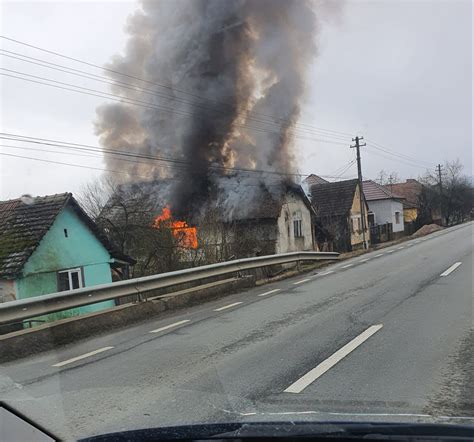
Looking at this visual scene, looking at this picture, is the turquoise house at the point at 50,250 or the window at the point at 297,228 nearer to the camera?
the turquoise house at the point at 50,250

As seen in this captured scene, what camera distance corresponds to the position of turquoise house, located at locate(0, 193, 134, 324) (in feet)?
43.4

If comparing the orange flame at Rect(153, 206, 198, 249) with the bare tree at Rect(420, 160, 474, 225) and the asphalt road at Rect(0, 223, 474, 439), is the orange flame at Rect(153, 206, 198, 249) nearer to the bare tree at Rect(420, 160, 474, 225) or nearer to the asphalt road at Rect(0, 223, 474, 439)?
the asphalt road at Rect(0, 223, 474, 439)

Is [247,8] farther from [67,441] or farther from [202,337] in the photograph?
[67,441]

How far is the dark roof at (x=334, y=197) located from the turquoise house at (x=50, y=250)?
85.6 ft

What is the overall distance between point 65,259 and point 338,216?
1121 inches

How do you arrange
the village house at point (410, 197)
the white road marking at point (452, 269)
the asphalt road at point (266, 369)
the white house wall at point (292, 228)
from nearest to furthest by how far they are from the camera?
the asphalt road at point (266, 369) < the white road marking at point (452, 269) < the white house wall at point (292, 228) < the village house at point (410, 197)

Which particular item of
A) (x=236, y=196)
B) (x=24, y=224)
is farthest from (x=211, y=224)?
(x=236, y=196)

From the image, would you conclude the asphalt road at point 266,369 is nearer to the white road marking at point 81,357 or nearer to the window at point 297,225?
the white road marking at point 81,357

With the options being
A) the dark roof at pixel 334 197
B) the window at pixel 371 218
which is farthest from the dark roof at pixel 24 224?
the window at pixel 371 218

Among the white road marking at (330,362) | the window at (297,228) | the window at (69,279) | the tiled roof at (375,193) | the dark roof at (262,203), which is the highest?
the tiled roof at (375,193)

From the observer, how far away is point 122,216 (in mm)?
18797

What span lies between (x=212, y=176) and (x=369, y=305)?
22.2m

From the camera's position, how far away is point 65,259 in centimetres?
1491

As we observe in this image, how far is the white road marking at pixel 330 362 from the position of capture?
14.7ft
